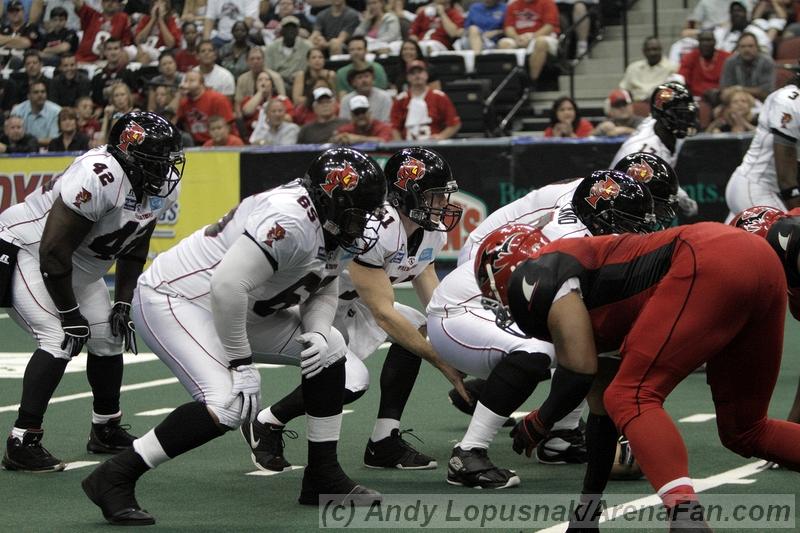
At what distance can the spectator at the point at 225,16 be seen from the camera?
18.3 metres

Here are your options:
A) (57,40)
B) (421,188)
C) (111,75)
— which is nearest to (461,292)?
(421,188)

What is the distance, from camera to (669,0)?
16.7 metres

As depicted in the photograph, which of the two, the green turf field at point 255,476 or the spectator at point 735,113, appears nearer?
the green turf field at point 255,476

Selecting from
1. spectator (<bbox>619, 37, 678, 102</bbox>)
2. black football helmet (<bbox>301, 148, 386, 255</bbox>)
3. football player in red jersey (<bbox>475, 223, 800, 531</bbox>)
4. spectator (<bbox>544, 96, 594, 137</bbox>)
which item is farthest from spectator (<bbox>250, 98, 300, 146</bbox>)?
football player in red jersey (<bbox>475, 223, 800, 531</bbox>)

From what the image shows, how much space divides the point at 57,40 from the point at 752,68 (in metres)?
10.7

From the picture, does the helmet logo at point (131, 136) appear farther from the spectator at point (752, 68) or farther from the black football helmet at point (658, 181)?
the spectator at point (752, 68)

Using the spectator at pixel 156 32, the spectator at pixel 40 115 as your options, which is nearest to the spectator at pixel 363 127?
the spectator at pixel 40 115

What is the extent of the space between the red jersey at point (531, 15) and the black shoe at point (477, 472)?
1089 cm

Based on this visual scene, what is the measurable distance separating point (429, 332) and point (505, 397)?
2.37 ft

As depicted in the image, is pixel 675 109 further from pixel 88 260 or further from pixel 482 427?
pixel 88 260

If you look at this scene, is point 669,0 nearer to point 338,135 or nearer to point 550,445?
point 338,135

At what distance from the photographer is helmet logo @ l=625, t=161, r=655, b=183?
6.35 metres

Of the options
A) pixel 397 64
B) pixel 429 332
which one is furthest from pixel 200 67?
pixel 429 332

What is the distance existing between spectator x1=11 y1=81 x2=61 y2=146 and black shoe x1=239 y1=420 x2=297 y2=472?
11.3 meters
